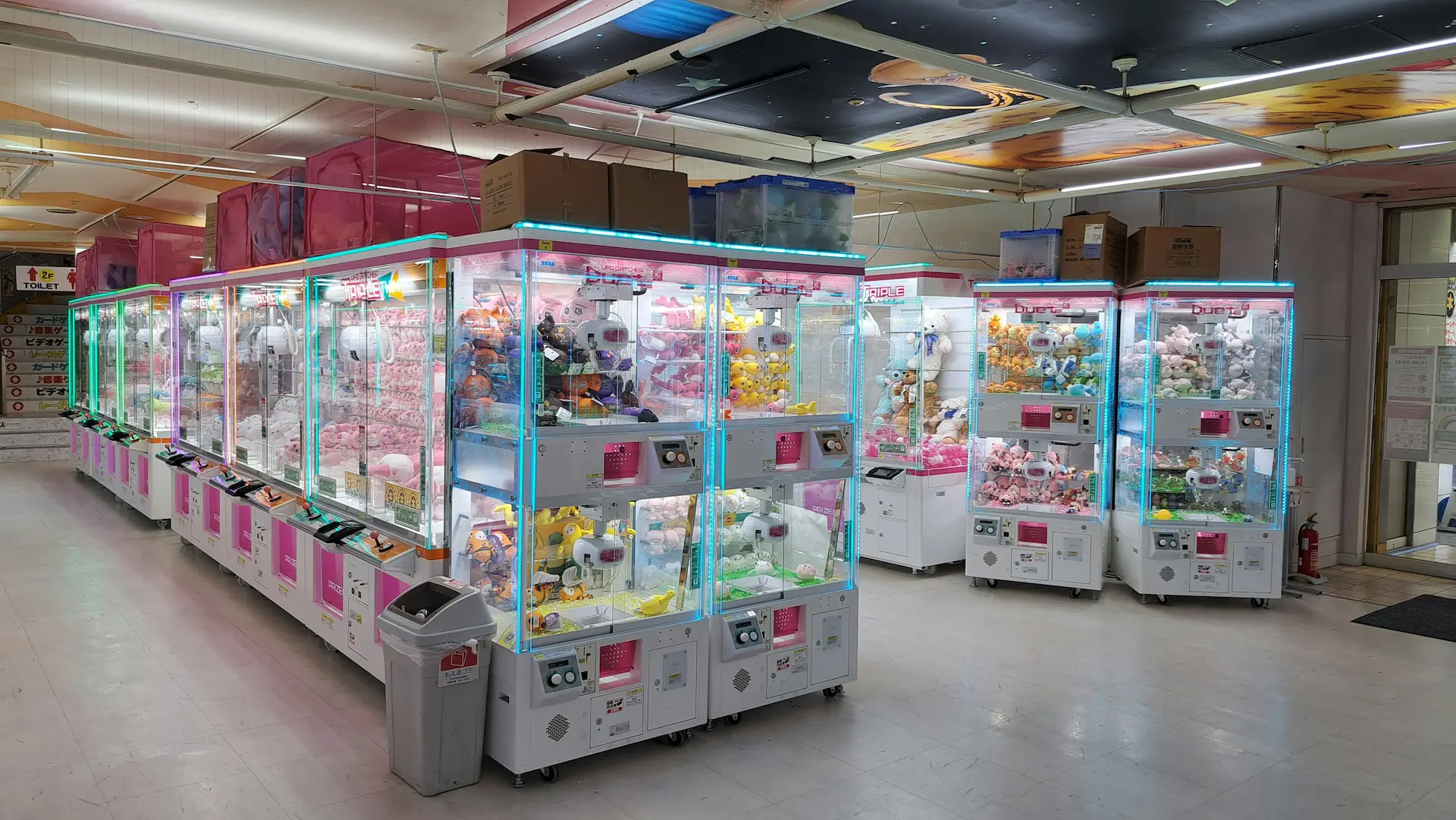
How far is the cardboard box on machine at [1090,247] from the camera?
7660 mm

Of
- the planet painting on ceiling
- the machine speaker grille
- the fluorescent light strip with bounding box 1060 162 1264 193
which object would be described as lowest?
the machine speaker grille

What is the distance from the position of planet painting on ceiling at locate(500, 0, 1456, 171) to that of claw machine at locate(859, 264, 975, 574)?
1970 millimetres

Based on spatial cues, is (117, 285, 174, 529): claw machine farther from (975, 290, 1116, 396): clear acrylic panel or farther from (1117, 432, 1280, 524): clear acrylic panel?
(1117, 432, 1280, 524): clear acrylic panel

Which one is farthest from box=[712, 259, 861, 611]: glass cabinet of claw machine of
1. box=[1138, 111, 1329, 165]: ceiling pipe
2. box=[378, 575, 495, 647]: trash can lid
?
box=[1138, 111, 1329, 165]: ceiling pipe

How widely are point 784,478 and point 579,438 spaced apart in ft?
4.06

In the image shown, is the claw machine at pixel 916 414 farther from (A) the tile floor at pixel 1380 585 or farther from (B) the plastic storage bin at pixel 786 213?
(A) the tile floor at pixel 1380 585

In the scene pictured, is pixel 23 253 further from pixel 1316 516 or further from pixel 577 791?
pixel 1316 516

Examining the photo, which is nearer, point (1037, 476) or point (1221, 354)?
point (1221, 354)

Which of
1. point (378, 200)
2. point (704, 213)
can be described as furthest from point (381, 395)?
point (704, 213)

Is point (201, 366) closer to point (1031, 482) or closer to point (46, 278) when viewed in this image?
point (1031, 482)

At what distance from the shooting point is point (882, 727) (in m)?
4.94

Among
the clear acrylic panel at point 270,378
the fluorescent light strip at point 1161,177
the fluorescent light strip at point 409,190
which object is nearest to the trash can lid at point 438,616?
the clear acrylic panel at point 270,378

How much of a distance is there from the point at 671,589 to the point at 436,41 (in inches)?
131

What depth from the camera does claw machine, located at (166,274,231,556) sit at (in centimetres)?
798
